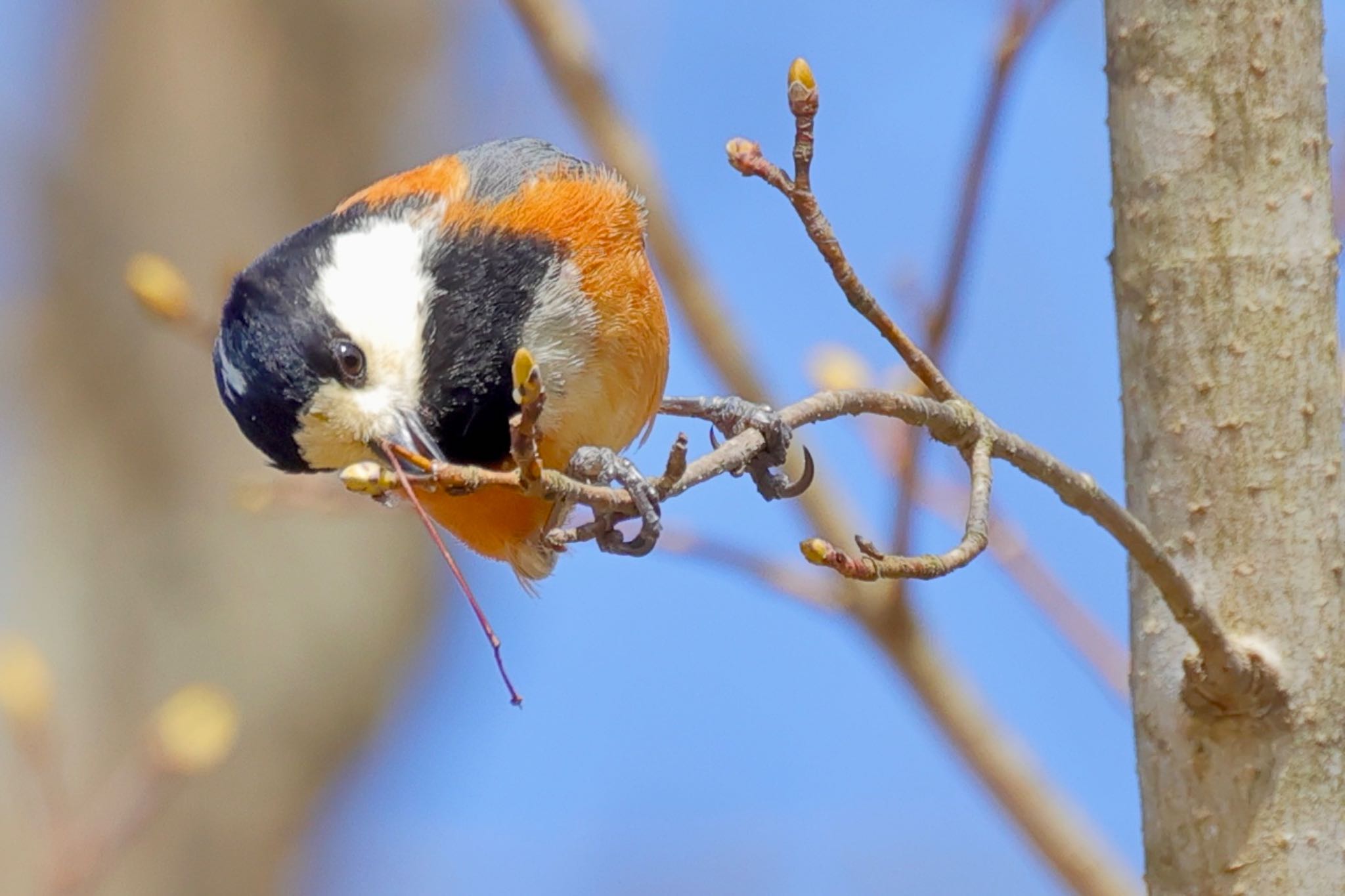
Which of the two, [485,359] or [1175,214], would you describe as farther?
[485,359]

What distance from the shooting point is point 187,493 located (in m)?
4.71

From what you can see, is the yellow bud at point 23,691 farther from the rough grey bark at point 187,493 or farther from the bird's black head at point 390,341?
the rough grey bark at point 187,493

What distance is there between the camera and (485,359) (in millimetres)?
2012

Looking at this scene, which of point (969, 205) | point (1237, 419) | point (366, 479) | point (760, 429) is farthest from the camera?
point (969, 205)

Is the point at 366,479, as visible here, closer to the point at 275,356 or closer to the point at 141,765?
the point at 275,356

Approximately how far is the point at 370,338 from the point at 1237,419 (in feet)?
3.42

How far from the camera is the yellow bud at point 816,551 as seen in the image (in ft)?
3.98

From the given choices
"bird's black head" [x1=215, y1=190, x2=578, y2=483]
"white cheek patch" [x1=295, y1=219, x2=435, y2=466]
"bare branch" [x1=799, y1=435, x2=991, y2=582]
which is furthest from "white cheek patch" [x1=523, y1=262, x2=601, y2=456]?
"bare branch" [x1=799, y1=435, x2=991, y2=582]

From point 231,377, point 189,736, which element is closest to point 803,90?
point 231,377

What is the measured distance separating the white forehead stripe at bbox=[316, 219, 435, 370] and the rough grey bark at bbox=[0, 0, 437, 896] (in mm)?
2415

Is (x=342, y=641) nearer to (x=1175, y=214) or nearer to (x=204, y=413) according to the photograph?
(x=204, y=413)

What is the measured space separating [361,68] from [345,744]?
2.31 meters

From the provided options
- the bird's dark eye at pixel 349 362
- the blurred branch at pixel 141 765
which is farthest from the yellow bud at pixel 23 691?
the bird's dark eye at pixel 349 362

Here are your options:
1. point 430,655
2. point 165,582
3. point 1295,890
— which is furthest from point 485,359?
point 430,655
